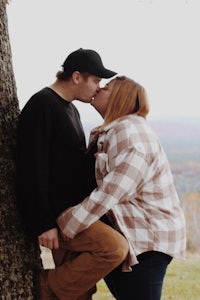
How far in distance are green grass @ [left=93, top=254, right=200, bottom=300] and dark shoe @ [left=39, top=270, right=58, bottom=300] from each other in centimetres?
231

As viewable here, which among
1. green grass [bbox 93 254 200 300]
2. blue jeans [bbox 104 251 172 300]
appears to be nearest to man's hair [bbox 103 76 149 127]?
blue jeans [bbox 104 251 172 300]

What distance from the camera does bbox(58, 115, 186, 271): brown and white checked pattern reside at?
247cm

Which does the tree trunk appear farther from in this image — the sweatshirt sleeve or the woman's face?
the woman's face

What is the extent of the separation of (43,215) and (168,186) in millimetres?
564

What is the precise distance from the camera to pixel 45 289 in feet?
9.05

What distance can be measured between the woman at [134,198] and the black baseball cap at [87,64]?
0.07 m

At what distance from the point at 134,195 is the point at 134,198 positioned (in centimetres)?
2

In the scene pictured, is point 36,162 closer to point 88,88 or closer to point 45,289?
point 88,88

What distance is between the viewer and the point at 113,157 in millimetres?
2502

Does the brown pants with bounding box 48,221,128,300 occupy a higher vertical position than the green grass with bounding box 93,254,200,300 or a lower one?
higher

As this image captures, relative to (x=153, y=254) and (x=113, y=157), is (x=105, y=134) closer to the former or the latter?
(x=113, y=157)

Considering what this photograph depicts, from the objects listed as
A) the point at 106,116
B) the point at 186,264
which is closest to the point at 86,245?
the point at 106,116

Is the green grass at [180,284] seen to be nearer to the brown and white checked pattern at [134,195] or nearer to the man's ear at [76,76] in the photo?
the brown and white checked pattern at [134,195]

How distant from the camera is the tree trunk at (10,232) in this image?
2.71 metres
